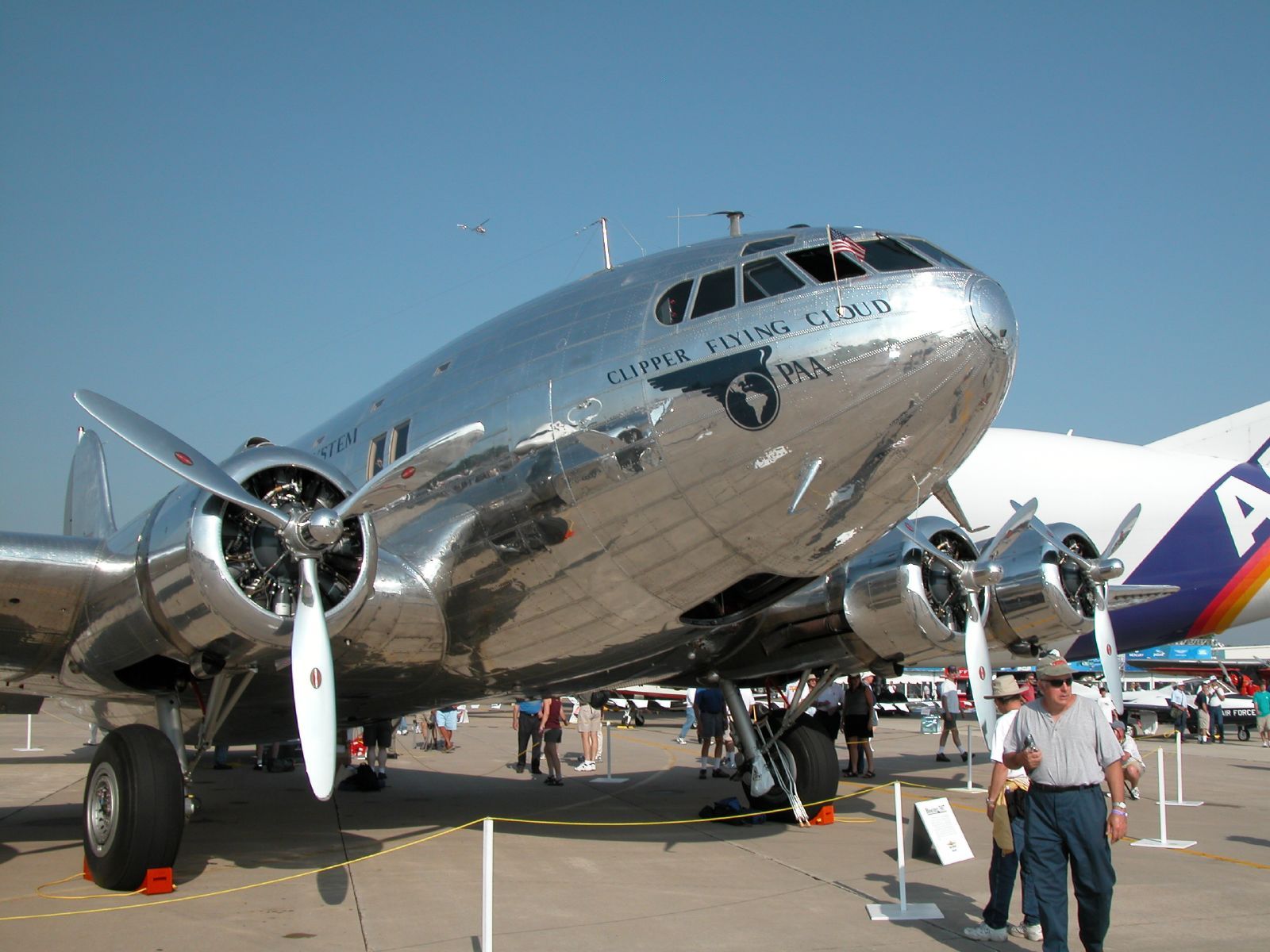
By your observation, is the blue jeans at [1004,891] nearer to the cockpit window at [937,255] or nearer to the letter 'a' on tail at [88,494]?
the cockpit window at [937,255]

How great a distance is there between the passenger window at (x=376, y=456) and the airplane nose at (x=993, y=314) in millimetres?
5081

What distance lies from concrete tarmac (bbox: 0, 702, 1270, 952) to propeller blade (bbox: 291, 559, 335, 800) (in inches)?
41.3

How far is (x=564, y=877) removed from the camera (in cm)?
788

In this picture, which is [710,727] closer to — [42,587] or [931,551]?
[931,551]

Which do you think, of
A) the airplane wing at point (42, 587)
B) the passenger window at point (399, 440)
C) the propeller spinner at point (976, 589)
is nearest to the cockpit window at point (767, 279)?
the passenger window at point (399, 440)

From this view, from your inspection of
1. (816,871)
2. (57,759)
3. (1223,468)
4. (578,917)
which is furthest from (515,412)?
(1223,468)

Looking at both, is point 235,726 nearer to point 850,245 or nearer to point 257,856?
point 257,856

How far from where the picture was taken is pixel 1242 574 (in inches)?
1124

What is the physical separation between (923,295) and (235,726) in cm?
704

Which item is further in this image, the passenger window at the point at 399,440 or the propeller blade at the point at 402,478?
the passenger window at the point at 399,440

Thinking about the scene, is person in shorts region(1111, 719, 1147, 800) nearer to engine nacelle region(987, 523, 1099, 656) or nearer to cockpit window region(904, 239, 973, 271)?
engine nacelle region(987, 523, 1099, 656)

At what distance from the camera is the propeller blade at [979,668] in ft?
30.4

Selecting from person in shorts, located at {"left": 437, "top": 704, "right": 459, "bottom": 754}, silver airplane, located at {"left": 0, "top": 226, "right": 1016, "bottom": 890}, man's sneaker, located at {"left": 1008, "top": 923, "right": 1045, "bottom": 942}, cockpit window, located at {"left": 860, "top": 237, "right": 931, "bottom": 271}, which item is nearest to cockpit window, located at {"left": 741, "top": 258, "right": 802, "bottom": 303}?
silver airplane, located at {"left": 0, "top": 226, "right": 1016, "bottom": 890}

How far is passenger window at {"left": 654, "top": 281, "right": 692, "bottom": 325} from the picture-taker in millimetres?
7402
